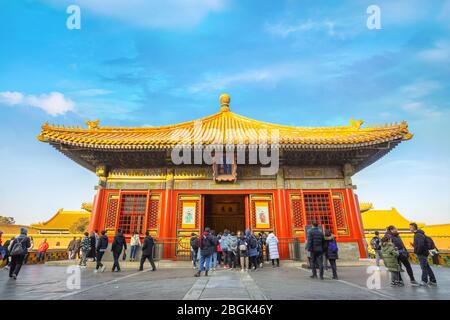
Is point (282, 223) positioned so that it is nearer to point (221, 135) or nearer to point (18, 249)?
point (221, 135)

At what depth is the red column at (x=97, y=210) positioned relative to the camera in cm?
1294

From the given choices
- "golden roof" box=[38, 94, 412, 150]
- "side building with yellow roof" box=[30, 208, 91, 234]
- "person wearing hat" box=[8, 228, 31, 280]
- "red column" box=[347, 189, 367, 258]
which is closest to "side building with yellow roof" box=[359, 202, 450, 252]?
"red column" box=[347, 189, 367, 258]

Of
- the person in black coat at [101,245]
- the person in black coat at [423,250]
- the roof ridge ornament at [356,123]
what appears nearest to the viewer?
the person in black coat at [423,250]

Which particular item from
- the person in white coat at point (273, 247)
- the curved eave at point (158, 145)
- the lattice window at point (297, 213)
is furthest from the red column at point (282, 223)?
the curved eave at point (158, 145)

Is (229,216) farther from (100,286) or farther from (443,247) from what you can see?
(443,247)

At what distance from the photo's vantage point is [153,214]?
13.3 meters

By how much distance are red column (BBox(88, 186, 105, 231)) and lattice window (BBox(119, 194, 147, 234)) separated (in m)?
1.06

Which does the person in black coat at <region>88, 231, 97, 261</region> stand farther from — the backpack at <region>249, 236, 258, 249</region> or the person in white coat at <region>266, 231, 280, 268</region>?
the person in white coat at <region>266, 231, 280, 268</region>

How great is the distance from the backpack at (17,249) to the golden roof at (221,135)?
5609 millimetres

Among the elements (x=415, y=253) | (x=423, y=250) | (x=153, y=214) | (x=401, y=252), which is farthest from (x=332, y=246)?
(x=153, y=214)

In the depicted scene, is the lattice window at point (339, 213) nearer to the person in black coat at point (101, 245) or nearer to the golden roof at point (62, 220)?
the person in black coat at point (101, 245)

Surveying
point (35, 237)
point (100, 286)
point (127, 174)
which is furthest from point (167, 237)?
point (35, 237)

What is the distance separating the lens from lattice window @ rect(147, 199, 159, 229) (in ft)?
43.1
